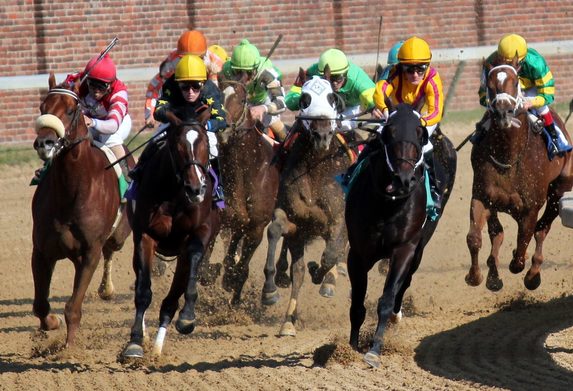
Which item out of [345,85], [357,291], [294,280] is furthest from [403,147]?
[345,85]

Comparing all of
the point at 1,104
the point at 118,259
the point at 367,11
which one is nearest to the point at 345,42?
the point at 367,11

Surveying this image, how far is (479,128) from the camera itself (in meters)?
11.5

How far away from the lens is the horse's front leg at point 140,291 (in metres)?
8.74

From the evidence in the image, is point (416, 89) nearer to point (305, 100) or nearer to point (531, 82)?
point (305, 100)

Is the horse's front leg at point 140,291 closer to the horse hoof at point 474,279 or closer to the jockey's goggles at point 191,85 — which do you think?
the jockey's goggles at point 191,85

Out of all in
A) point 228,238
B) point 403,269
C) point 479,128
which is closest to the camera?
point 403,269

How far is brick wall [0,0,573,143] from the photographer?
1969cm

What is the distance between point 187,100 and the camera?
9391mm

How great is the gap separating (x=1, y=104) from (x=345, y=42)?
5929 millimetres

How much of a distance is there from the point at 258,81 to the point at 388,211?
3595 millimetres

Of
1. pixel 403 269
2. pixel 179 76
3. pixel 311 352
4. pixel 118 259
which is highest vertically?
pixel 179 76

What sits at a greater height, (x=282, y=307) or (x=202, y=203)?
(x=202, y=203)

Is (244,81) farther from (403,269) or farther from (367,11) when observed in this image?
(367,11)

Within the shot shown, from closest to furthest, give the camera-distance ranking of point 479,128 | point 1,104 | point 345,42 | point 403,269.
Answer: point 403,269
point 479,128
point 1,104
point 345,42
